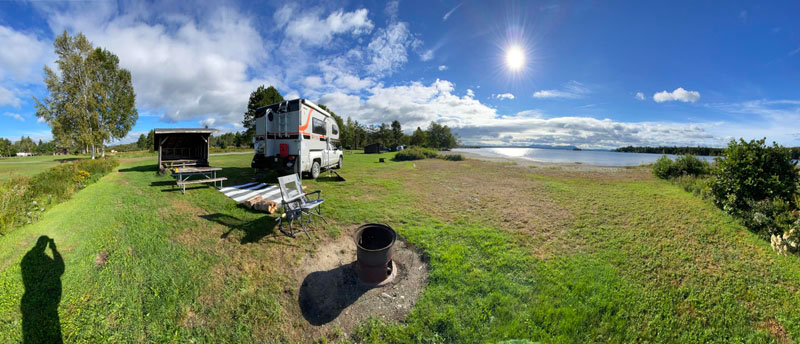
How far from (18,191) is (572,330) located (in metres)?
10.4

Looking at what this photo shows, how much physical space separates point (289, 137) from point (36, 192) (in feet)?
19.8

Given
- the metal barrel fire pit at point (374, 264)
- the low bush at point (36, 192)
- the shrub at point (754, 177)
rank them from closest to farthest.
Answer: the metal barrel fire pit at point (374, 264) < the low bush at point (36, 192) < the shrub at point (754, 177)

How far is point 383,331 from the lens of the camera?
109 inches

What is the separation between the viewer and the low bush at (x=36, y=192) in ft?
14.7

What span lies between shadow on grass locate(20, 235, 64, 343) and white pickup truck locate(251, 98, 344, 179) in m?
6.14

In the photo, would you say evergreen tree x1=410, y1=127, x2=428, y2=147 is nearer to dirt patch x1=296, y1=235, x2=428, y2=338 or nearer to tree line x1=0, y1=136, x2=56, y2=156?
dirt patch x1=296, y1=235, x2=428, y2=338

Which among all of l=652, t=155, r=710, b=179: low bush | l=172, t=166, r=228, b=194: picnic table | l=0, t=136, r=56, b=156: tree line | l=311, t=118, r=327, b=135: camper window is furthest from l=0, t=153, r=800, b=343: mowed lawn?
l=0, t=136, r=56, b=156: tree line

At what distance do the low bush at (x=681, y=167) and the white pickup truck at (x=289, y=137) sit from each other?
18.5m

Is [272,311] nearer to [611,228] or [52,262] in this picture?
[52,262]

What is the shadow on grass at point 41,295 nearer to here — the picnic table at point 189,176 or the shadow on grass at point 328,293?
the shadow on grass at point 328,293

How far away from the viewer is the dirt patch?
2.96 metres

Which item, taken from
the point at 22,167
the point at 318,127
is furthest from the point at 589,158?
the point at 22,167

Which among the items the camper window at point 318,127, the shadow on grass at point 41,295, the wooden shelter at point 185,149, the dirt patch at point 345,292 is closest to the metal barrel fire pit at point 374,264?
the dirt patch at point 345,292

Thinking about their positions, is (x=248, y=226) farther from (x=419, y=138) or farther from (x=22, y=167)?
(x=419, y=138)
